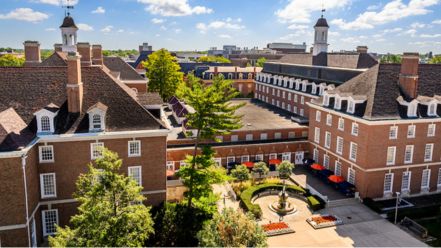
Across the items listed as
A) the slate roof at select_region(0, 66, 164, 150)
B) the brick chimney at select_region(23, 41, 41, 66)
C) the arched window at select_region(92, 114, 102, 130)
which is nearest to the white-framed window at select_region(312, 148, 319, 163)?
the slate roof at select_region(0, 66, 164, 150)

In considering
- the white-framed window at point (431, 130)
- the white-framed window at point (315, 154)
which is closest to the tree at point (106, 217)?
the white-framed window at point (315, 154)

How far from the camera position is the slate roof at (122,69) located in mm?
62344

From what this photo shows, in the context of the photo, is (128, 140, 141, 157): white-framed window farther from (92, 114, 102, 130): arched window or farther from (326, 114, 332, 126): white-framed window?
(326, 114, 332, 126): white-framed window

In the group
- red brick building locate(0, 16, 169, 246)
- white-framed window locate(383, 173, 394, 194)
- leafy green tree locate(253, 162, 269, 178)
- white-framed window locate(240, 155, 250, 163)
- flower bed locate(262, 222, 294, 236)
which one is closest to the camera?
red brick building locate(0, 16, 169, 246)

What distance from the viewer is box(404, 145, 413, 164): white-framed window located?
3903cm

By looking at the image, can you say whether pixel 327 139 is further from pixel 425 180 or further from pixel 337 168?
pixel 425 180

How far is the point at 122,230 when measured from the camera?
19312 millimetres

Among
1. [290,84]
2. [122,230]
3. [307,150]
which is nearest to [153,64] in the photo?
[290,84]

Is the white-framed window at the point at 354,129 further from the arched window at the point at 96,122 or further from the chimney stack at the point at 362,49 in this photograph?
the chimney stack at the point at 362,49

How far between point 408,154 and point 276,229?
18780 mm

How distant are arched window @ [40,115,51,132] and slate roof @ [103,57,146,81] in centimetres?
3468

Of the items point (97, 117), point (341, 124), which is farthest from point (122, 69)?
point (341, 124)

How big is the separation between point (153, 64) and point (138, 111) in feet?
123

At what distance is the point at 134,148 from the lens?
30.2 metres
